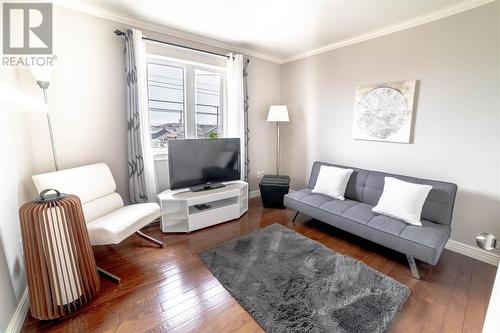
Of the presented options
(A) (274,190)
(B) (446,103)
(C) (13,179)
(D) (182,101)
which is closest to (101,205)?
(C) (13,179)

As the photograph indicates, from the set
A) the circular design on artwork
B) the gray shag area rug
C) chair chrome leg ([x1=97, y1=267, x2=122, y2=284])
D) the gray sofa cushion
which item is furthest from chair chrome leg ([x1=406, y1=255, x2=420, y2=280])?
chair chrome leg ([x1=97, y1=267, x2=122, y2=284])

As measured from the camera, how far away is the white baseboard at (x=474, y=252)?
216cm

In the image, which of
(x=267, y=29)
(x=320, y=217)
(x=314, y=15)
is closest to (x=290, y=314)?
(x=320, y=217)

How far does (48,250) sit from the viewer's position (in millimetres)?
1492

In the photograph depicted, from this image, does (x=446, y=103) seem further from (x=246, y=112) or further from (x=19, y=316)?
(x=19, y=316)

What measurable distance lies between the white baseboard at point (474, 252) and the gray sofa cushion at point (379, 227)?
480 millimetres

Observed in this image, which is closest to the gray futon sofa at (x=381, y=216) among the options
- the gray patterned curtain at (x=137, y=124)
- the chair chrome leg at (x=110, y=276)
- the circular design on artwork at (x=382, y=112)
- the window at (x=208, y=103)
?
the circular design on artwork at (x=382, y=112)

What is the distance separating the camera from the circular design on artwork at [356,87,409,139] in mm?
2674

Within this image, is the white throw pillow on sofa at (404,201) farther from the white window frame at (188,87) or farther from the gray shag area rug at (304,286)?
the white window frame at (188,87)

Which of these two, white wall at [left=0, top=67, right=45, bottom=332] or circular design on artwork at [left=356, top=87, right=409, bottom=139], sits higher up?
circular design on artwork at [left=356, top=87, right=409, bottom=139]

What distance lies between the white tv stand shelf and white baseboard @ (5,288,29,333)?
1.27 m

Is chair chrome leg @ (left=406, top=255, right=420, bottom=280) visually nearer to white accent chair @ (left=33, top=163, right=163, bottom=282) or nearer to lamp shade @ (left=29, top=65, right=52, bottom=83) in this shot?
white accent chair @ (left=33, top=163, right=163, bottom=282)

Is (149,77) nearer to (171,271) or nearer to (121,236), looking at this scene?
(121,236)

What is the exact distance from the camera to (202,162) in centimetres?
301
